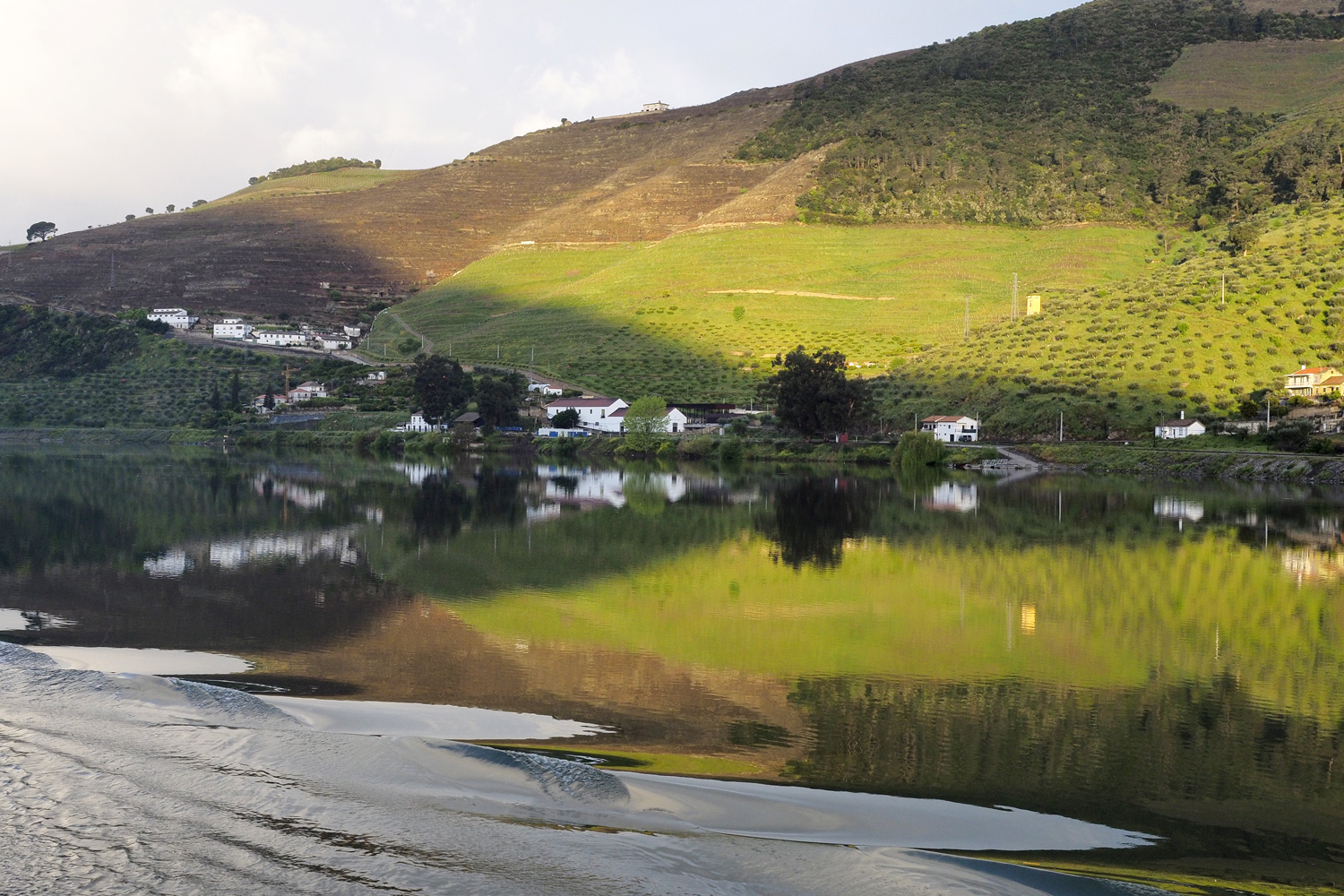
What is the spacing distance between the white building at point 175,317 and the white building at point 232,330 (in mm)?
3416

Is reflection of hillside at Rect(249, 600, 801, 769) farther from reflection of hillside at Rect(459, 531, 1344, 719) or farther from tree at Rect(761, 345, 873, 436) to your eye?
tree at Rect(761, 345, 873, 436)

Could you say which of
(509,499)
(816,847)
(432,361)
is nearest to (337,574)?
(816,847)

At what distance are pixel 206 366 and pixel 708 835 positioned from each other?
109 metres

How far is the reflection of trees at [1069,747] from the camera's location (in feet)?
30.9

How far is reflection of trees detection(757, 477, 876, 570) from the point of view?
84.6 ft

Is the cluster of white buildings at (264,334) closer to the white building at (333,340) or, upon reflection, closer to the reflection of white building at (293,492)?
the white building at (333,340)

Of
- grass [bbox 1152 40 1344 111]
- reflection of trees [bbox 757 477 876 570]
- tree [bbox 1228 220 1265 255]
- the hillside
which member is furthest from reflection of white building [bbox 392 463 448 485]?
grass [bbox 1152 40 1344 111]

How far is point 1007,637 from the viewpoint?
16.2m

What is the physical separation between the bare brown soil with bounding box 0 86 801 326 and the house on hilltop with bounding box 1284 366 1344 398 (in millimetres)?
76508

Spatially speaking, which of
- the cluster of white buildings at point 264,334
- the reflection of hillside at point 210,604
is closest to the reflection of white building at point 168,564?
the reflection of hillside at point 210,604

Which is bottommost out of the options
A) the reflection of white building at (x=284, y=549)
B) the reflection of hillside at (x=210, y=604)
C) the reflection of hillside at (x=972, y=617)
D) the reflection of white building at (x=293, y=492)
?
the reflection of hillside at (x=210, y=604)

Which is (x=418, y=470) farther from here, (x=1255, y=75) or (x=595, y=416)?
(x=1255, y=75)

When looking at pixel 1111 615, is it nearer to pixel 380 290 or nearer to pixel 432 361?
pixel 432 361

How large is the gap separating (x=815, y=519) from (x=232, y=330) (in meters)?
104
